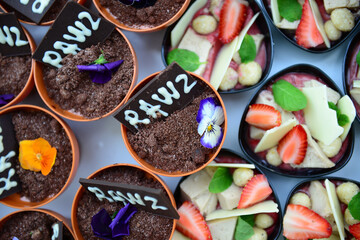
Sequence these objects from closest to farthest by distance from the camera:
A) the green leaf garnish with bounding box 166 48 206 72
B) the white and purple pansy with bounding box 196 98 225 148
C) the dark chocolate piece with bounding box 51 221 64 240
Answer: the white and purple pansy with bounding box 196 98 225 148
the dark chocolate piece with bounding box 51 221 64 240
the green leaf garnish with bounding box 166 48 206 72

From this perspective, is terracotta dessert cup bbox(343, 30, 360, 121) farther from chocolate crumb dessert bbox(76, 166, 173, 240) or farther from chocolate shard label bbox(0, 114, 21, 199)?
chocolate shard label bbox(0, 114, 21, 199)

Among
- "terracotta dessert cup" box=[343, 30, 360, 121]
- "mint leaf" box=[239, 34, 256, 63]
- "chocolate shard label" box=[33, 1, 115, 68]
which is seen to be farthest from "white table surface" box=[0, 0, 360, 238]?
"chocolate shard label" box=[33, 1, 115, 68]

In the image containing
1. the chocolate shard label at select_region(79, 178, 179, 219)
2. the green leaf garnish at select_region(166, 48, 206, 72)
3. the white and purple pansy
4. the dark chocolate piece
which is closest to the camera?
the chocolate shard label at select_region(79, 178, 179, 219)

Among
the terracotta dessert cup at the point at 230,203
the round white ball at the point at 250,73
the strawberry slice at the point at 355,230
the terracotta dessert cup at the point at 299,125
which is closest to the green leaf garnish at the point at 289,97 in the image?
the terracotta dessert cup at the point at 299,125

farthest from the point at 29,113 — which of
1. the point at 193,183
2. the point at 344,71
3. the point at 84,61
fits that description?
the point at 344,71

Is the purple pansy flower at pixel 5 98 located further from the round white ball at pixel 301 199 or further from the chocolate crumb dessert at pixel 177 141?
the round white ball at pixel 301 199

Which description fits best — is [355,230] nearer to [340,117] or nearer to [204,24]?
[340,117]
